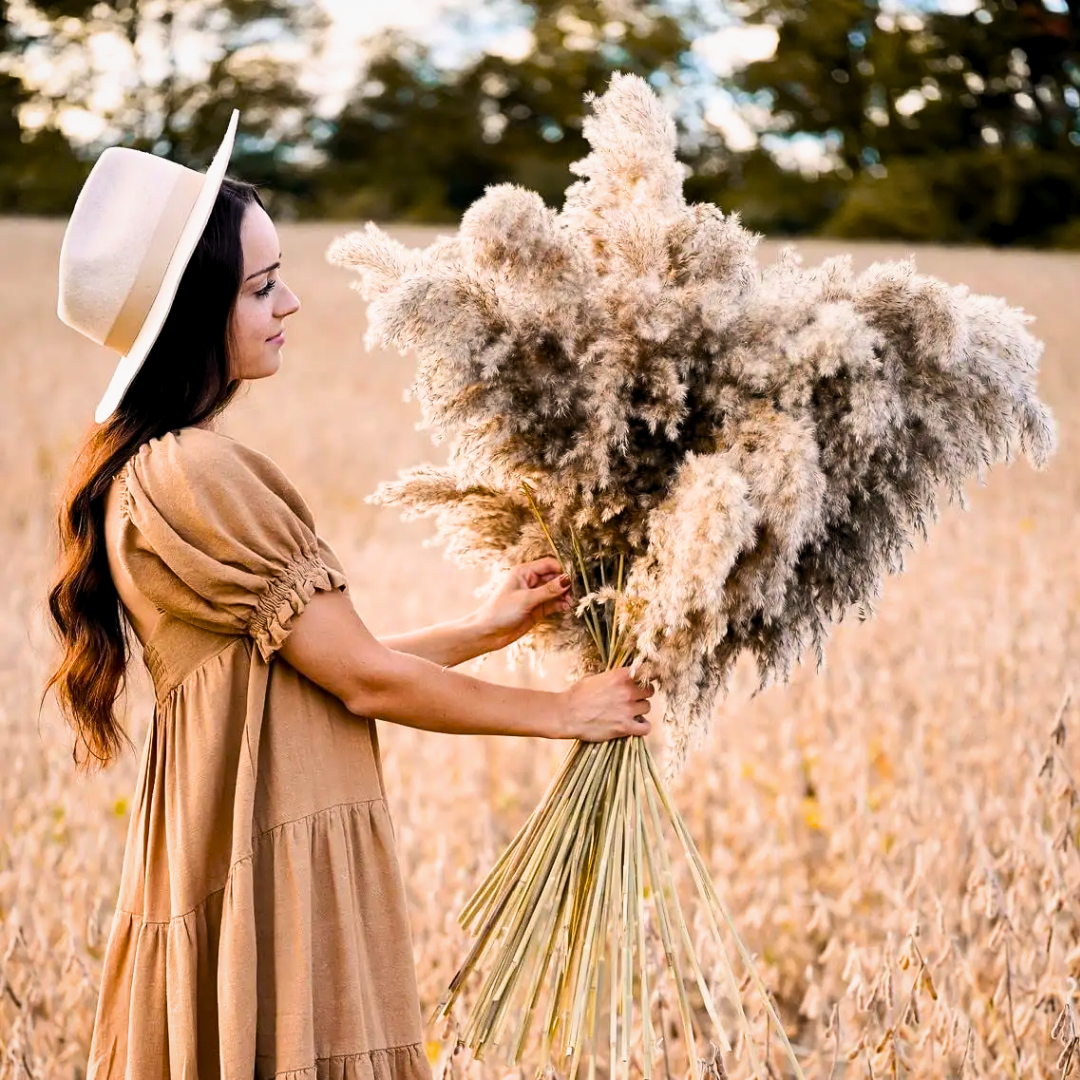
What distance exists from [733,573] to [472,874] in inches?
71.9

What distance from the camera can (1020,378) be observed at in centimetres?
166

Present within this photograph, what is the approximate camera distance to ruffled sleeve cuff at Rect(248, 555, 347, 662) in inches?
67.2

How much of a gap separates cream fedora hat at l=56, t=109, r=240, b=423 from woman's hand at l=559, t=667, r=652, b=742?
762 millimetres

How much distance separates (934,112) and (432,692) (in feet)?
81.7

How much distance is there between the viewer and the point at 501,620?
1.97 m

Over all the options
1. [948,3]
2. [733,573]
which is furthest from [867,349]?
[948,3]

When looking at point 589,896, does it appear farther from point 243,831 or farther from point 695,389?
point 695,389

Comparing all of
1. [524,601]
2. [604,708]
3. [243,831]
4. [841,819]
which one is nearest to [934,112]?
[841,819]

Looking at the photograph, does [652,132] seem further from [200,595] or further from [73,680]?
[73,680]

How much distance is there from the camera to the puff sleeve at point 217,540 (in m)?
1.69

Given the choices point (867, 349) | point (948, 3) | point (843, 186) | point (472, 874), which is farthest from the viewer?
point (843, 186)

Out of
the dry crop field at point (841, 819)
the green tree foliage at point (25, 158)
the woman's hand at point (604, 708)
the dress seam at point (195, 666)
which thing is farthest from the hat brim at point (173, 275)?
the green tree foliage at point (25, 158)

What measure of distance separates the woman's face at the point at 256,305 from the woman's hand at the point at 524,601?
0.48 meters

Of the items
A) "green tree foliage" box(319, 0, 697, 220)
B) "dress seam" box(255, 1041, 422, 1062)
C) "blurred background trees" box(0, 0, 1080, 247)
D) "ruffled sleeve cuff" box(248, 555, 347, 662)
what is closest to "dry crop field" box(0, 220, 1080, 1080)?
"dress seam" box(255, 1041, 422, 1062)
